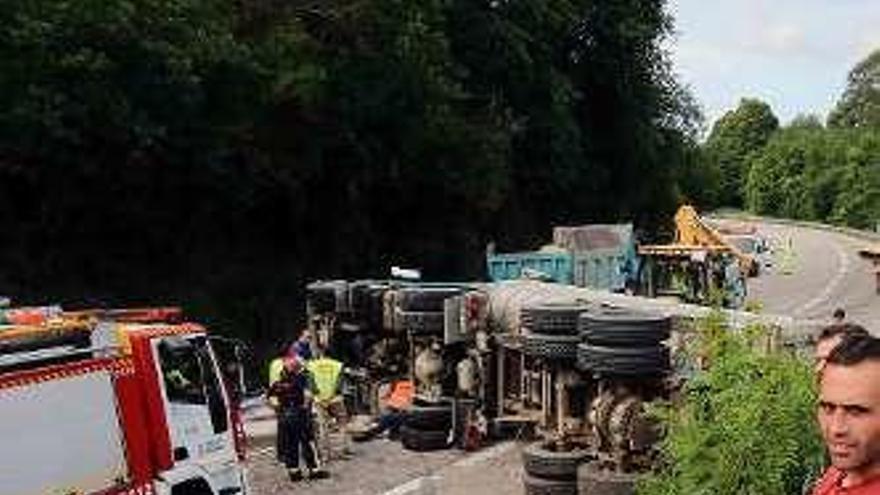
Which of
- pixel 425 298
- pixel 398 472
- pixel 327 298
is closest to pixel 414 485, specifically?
pixel 398 472

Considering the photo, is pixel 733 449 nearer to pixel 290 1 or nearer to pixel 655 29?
pixel 290 1

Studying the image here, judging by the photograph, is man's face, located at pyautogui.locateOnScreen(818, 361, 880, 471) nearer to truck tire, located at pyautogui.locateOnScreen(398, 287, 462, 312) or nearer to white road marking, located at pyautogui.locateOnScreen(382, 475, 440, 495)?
white road marking, located at pyautogui.locateOnScreen(382, 475, 440, 495)

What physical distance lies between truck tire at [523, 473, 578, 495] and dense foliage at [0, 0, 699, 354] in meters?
14.1

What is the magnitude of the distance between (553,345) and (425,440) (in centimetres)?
267

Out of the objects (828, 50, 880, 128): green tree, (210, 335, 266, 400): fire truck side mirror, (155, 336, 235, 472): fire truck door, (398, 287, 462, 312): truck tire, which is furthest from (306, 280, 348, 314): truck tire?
(828, 50, 880, 128): green tree

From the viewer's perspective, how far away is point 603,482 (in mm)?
14531

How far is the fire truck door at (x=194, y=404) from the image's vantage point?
495 inches

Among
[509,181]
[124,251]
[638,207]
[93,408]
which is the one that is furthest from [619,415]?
[638,207]

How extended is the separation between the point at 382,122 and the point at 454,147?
2.47m

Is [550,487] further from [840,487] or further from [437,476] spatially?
[840,487]

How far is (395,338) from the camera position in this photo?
20938 millimetres

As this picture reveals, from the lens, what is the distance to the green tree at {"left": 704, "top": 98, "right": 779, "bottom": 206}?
479 ft

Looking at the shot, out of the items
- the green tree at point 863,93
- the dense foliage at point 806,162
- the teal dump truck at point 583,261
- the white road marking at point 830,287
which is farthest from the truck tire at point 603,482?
the green tree at point 863,93

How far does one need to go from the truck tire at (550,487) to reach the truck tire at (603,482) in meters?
0.22
